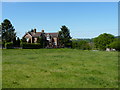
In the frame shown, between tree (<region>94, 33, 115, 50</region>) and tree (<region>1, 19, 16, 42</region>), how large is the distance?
46.1 meters

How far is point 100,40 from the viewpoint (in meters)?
88.7

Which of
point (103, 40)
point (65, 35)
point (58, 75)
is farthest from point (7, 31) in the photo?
point (58, 75)

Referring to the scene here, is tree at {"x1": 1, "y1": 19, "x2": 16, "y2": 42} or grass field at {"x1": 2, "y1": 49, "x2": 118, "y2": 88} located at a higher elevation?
tree at {"x1": 1, "y1": 19, "x2": 16, "y2": 42}

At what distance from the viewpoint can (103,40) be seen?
8738 centimetres

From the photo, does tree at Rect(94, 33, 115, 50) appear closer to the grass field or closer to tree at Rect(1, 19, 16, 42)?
tree at Rect(1, 19, 16, 42)

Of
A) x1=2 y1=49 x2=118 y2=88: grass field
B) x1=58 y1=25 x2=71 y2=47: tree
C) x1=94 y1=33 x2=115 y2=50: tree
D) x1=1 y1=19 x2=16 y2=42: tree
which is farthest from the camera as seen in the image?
x1=94 y1=33 x2=115 y2=50: tree

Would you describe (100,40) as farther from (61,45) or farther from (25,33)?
(25,33)

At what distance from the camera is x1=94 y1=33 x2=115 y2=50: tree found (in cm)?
8644

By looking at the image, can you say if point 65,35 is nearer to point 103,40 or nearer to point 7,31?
point 7,31

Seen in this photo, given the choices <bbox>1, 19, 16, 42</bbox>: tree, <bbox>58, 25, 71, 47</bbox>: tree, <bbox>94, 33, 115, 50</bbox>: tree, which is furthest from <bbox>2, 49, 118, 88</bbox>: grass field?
<bbox>94, 33, 115, 50</bbox>: tree

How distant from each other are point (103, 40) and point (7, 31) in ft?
162

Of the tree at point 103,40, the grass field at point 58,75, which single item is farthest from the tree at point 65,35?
the grass field at point 58,75

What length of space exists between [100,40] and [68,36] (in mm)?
28763

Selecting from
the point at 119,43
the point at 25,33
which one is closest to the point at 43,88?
the point at 119,43
